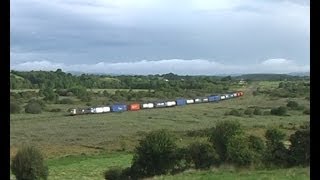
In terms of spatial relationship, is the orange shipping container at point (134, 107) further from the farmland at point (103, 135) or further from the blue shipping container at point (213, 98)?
the blue shipping container at point (213, 98)

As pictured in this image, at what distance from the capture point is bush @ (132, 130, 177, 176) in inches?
374

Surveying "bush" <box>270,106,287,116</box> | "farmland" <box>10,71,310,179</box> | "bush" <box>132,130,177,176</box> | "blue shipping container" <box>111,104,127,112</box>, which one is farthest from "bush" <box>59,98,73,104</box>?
"bush" <box>132,130,177,176</box>

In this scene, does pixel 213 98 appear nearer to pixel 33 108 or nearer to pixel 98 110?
pixel 98 110

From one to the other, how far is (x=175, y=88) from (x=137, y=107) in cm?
604

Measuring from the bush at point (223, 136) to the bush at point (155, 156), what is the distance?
2.73ft

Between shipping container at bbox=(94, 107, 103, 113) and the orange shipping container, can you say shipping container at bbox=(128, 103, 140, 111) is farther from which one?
shipping container at bbox=(94, 107, 103, 113)

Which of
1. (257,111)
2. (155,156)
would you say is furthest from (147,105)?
(155,156)

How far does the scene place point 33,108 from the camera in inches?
936

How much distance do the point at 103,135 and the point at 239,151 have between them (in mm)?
9798

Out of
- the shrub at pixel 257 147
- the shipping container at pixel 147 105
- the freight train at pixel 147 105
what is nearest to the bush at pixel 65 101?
the freight train at pixel 147 105

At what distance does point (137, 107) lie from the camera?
29031mm

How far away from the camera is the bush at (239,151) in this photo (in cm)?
882
